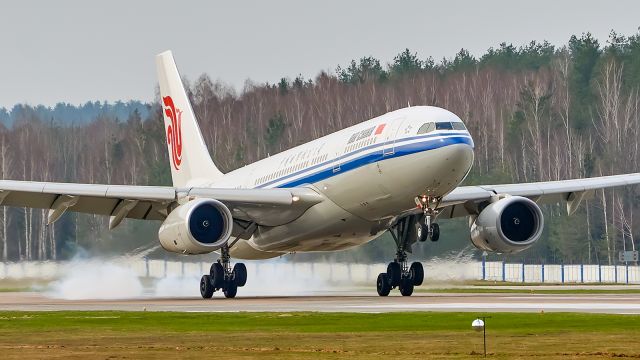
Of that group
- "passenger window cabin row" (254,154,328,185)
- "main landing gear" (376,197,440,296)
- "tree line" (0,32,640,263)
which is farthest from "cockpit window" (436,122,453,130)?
"tree line" (0,32,640,263)

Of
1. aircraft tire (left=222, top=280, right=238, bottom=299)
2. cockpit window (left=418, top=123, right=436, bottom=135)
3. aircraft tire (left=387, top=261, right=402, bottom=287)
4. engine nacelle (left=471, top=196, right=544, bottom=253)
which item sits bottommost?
aircraft tire (left=222, top=280, right=238, bottom=299)

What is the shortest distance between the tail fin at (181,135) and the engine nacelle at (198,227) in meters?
10.2

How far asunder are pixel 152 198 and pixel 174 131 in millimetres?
12276

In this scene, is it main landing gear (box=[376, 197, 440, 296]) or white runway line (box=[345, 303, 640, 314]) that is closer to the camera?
white runway line (box=[345, 303, 640, 314])

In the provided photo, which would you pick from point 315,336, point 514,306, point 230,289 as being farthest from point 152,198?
point 315,336

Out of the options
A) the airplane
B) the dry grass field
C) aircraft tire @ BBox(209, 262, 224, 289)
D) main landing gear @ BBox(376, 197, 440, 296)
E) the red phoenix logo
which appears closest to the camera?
the dry grass field

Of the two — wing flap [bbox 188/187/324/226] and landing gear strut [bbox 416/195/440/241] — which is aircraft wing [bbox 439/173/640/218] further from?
wing flap [bbox 188/187/324/226]

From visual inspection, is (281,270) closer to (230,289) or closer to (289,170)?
(230,289)

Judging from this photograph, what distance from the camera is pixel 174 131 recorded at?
183ft

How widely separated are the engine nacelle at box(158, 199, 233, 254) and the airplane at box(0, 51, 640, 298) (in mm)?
30

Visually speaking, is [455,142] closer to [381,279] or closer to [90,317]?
[381,279]

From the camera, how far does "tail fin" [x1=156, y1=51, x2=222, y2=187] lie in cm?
5372

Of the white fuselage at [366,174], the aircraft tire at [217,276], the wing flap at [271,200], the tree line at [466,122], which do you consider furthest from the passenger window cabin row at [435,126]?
the tree line at [466,122]

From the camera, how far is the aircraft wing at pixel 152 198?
43.0m
